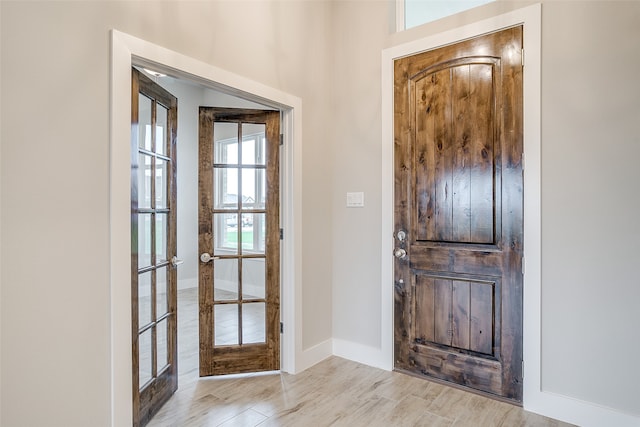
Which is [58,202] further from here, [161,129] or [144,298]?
[161,129]

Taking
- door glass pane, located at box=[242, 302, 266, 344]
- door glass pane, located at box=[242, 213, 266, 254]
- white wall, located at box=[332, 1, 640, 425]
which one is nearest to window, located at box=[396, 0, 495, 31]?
white wall, located at box=[332, 1, 640, 425]

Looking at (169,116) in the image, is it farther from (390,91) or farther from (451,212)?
(451,212)

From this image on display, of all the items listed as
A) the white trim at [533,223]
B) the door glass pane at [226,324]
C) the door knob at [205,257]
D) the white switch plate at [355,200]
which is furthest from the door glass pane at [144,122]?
the white trim at [533,223]

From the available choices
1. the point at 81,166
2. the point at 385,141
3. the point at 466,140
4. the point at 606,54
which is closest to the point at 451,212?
the point at 466,140

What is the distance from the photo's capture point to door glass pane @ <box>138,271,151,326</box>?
6.92 ft

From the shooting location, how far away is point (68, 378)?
5.30 feet

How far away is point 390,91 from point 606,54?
1.38m

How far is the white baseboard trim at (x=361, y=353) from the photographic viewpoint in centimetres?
296

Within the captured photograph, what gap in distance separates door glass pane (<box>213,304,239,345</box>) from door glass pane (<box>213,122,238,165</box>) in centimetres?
114

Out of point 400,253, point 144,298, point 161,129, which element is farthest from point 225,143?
point 400,253

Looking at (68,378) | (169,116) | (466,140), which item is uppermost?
(169,116)

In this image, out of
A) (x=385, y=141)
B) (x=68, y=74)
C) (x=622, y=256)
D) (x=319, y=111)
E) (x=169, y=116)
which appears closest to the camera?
(x=68, y=74)

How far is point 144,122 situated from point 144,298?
A: 106 centimetres

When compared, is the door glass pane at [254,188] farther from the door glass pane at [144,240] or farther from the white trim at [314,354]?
the white trim at [314,354]
